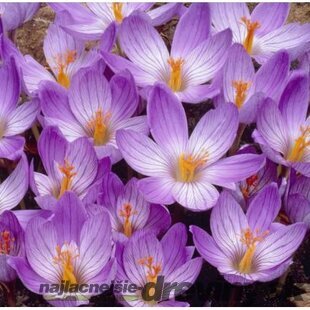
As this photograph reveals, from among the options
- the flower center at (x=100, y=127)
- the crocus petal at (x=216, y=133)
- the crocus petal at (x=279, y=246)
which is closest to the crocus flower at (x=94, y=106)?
the flower center at (x=100, y=127)

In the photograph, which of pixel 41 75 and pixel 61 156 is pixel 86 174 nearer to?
pixel 61 156

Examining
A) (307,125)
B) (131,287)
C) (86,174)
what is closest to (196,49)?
(307,125)

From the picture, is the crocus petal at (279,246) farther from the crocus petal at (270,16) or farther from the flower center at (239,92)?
the crocus petal at (270,16)

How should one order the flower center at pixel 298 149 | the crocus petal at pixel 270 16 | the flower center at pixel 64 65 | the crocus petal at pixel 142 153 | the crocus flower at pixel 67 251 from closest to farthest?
1. the crocus flower at pixel 67 251
2. the crocus petal at pixel 142 153
3. the flower center at pixel 298 149
4. the flower center at pixel 64 65
5. the crocus petal at pixel 270 16

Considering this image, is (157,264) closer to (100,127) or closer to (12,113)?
(100,127)

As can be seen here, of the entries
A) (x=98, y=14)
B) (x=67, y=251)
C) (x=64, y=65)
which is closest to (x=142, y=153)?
(x=67, y=251)

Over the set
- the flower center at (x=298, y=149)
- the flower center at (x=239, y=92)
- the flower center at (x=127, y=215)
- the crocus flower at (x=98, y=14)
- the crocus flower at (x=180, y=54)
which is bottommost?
the flower center at (x=127, y=215)

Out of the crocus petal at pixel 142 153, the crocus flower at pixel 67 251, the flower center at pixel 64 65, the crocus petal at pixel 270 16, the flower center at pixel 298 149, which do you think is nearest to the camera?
the crocus flower at pixel 67 251
